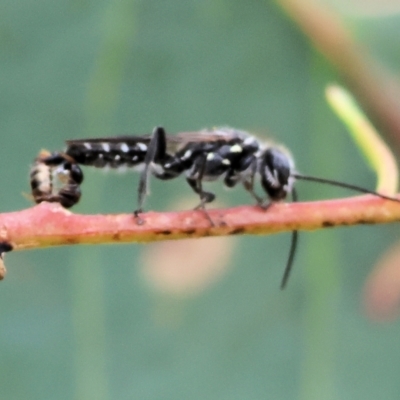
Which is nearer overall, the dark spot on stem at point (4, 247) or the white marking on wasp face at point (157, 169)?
the dark spot on stem at point (4, 247)

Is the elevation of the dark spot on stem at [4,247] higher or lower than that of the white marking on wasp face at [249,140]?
lower

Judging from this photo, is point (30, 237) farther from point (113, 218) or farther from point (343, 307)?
point (343, 307)

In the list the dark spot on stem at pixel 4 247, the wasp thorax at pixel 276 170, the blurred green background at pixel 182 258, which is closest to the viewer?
the dark spot on stem at pixel 4 247

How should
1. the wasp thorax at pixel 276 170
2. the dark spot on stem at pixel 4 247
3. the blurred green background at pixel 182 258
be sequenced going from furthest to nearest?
the blurred green background at pixel 182 258 < the wasp thorax at pixel 276 170 < the dark spot on stem at pixel 4 247

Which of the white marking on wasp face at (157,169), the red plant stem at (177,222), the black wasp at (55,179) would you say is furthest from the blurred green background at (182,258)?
the red plant stem at (177,222)

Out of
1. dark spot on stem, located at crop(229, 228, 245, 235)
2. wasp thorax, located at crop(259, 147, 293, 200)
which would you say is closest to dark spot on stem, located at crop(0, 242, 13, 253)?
dark spot on stem, located at crop(229, 228, 245, 235)

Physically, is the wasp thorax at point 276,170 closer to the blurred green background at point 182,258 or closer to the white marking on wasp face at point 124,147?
the white marking on wasp face at point 124,147
